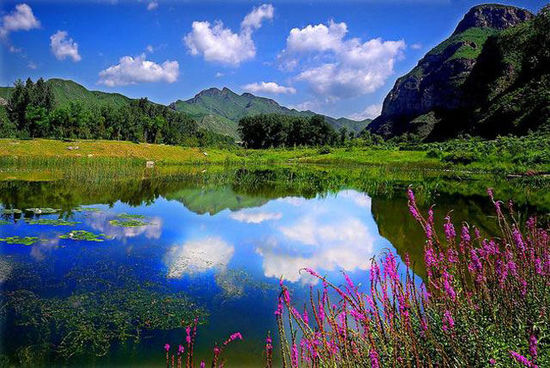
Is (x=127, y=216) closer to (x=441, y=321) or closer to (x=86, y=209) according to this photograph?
(x=86, y=209)

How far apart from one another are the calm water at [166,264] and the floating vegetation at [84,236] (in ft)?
0.92

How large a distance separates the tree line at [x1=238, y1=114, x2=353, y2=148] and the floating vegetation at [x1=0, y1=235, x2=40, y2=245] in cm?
11162

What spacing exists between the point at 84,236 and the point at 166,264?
15.5 feet

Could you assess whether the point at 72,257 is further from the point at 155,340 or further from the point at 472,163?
the point at 472,163

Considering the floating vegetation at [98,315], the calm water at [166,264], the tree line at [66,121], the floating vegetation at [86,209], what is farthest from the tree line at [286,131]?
the floating vegetation at [98,315]

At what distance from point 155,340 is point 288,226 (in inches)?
432

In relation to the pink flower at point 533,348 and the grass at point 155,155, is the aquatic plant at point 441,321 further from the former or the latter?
the grass at point 155,155

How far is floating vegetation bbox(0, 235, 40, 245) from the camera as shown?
41.3 feet

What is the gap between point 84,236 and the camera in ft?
45.5

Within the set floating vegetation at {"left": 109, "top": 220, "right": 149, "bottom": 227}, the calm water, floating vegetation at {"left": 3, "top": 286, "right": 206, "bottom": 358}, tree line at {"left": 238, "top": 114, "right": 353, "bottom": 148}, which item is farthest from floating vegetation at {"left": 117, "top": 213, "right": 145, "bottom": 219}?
tree line at {"left": 238, "top": 114, "right": 353, "bottom": 148}

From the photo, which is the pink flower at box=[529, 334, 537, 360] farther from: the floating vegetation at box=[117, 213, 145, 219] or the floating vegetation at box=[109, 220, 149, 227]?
the floating vegetation at box=[117, 213, 145, 219]

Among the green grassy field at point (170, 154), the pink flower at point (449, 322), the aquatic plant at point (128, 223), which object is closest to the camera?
the pink flower at point (449, 322)

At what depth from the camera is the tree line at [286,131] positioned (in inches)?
4911

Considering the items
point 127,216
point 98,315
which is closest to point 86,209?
point 127,216
